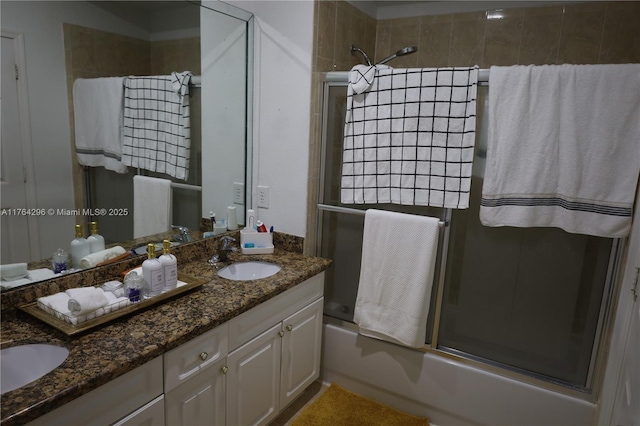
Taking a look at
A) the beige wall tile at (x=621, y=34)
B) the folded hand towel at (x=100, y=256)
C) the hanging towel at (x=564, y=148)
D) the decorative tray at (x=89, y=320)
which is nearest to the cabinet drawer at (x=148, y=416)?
the decorative tray at (x=89, y=320)

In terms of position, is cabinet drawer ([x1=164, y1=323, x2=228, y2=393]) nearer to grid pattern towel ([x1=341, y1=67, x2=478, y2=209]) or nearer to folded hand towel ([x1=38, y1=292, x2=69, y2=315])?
folded hand towel ([x1=38, y1=292, x2=69, y2=315])

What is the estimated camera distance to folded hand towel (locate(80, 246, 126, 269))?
60.9 inches

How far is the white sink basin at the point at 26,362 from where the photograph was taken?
1158 mm

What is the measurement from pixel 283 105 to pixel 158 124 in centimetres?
66

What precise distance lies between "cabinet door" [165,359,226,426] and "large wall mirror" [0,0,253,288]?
68cm

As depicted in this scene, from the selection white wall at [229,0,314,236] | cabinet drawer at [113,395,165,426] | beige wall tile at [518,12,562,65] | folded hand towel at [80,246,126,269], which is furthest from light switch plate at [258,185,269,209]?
beige wall tile at [518,12,562,65]

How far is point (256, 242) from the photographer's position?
2203mm

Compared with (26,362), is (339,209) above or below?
above

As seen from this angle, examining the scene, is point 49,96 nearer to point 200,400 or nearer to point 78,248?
point 78,248

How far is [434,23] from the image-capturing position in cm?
250

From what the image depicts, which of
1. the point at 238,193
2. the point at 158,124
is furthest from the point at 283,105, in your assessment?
the point at 158,124

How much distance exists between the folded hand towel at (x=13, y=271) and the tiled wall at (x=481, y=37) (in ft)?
4.23

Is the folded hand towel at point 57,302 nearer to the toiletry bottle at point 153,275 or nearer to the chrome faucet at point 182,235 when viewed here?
the toiletry bottle at point 153,275

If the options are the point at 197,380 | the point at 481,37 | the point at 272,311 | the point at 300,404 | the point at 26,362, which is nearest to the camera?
the point at 26,362
